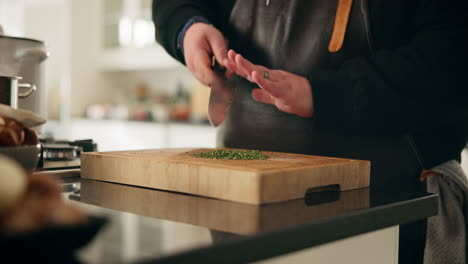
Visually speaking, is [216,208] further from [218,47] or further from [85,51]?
[85,51]

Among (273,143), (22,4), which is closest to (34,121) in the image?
(273,143)

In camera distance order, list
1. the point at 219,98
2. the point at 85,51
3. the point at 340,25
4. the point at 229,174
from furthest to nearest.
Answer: the point at 85,51, the point at 340,25, the point at 219,98, the point at 229,174

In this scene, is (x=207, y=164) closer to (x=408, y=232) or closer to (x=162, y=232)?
(x=162, y=232)

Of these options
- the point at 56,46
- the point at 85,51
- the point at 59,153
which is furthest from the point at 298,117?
the point at 56,46

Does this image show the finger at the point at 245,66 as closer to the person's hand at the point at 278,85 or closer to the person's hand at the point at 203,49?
the person's hand at the point at 278,85

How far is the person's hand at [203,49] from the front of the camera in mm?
1203

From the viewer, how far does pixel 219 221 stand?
23.5 inches

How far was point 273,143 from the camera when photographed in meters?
1.40

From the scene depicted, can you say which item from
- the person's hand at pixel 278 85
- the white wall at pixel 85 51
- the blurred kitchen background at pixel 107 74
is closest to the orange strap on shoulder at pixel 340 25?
the person's hand at pixel 278 85

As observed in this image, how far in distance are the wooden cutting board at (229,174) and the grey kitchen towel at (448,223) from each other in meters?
0.38

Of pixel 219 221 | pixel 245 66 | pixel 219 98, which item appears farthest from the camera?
pixel 219 98

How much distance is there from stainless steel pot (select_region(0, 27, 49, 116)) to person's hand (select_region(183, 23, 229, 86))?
0.36 m

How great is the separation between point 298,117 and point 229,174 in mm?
657

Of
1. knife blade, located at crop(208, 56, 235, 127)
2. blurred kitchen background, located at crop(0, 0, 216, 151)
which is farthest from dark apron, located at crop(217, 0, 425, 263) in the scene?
blurred kitchen background, located at crop(0, 0, 216, 151)
